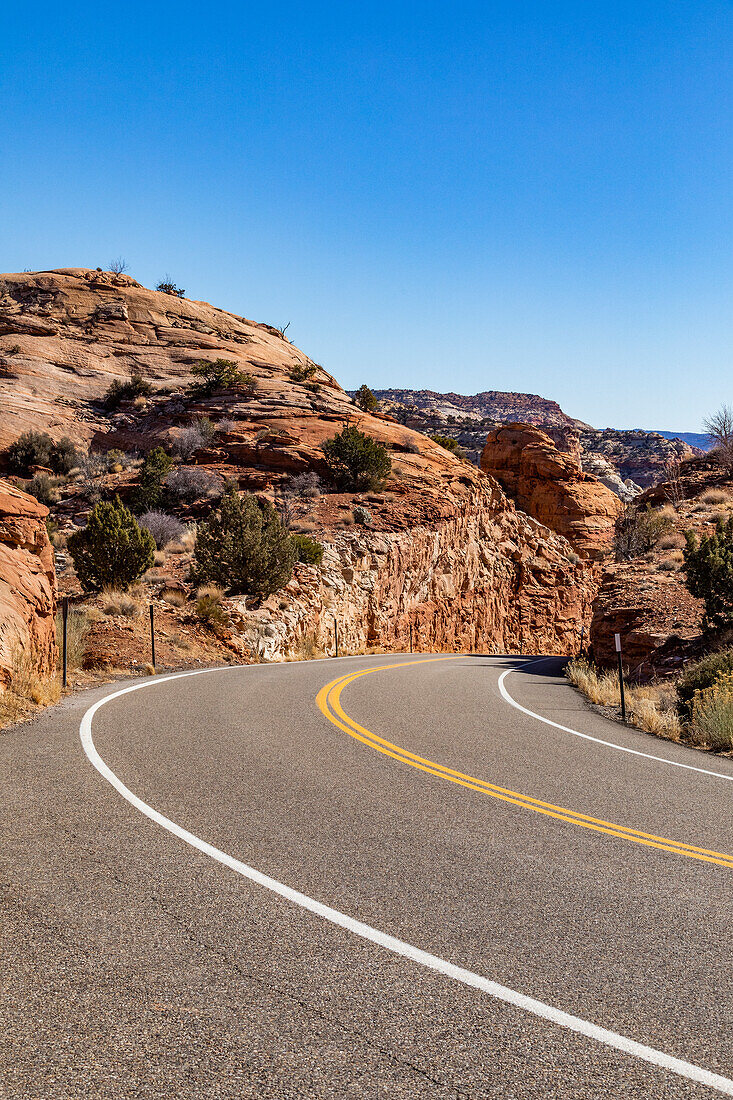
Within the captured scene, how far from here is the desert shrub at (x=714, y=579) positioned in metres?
18.1

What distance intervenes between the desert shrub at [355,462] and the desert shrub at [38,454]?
551 inches

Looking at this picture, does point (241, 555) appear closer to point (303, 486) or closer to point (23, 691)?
point (303, 486)

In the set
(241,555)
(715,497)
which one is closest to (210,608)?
(241,555)

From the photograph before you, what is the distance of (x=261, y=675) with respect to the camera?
17344 mm

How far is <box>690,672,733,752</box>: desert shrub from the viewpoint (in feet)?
34.0

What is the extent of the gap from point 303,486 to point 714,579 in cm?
2213

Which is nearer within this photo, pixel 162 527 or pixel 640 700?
pixel 640 700

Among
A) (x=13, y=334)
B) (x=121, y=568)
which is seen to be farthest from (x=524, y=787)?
(x=13, y=334)

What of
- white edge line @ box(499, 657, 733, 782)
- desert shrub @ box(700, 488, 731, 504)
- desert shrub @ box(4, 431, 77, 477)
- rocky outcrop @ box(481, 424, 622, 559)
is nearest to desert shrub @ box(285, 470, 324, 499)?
desert shrub @ box(4, 431, 77, 477)

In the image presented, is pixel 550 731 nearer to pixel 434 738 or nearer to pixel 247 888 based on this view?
pixel 434 738

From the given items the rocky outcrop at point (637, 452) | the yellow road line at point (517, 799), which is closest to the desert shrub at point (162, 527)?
the yellow road line at point (517, 799)

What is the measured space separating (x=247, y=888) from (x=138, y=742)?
4.94 meters

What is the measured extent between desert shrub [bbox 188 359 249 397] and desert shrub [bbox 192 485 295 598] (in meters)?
22.6

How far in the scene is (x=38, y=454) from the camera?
39625mm
